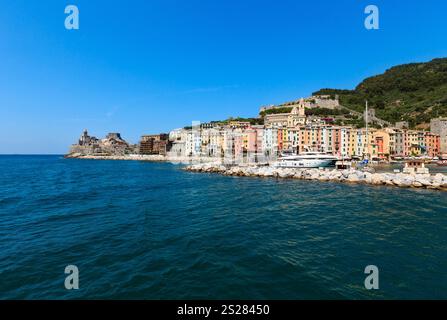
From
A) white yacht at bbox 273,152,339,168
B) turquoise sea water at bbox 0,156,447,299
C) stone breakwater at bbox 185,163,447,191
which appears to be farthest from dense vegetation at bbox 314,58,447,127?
turquoise sea water at bbox 0,156,447,299

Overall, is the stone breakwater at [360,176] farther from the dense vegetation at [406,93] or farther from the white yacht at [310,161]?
the dense vegetation at [406,93]

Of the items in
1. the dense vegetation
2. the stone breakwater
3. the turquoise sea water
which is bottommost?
the turquoise sea water

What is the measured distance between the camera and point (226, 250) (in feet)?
33.2

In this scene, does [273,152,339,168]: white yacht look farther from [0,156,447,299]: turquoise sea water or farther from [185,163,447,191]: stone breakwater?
Result: [0,156,447,299]: turquoise sea water

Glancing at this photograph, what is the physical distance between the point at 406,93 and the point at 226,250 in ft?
626

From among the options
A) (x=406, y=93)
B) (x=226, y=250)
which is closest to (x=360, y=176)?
(x=226, y=250)

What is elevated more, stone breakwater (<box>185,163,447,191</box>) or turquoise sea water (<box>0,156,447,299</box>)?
stone breakwater (<box>185,163,447,191</box>)

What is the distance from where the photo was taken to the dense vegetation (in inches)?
4592

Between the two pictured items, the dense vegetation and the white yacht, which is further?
the dense vegetation

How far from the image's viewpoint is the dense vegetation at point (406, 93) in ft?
383

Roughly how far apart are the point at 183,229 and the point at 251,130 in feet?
286

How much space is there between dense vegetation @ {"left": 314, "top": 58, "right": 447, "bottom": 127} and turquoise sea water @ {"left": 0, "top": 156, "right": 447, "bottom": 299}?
127m

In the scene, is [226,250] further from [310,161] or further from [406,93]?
[406,93]
